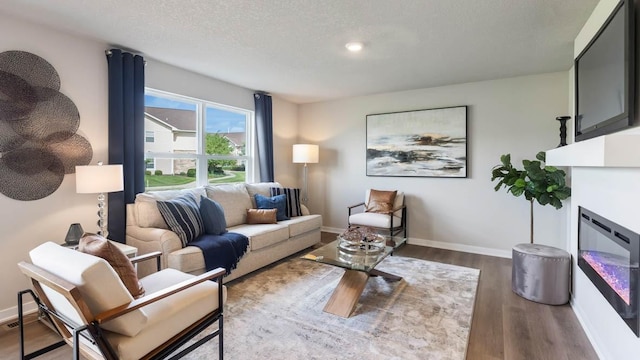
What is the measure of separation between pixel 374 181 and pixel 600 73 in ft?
10.8

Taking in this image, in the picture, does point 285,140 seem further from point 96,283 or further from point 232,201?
point 96,283

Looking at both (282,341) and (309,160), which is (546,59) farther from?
(282,341)

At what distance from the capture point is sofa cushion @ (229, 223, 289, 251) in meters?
3.33

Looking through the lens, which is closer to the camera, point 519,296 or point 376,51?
point 519,296

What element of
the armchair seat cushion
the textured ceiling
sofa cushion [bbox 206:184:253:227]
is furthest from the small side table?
sofa cushion [bbox 206:184:253:227]

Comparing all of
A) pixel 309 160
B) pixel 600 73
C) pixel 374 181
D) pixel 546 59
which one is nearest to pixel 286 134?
pixel 309 160

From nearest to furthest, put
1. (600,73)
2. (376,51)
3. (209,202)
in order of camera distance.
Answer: (600,73) → (376,51) → (209,202)

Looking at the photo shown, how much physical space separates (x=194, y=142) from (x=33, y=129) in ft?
5.65

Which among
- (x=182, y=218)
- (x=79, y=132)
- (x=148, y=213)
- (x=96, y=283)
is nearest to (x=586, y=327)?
(x=96, y=283)

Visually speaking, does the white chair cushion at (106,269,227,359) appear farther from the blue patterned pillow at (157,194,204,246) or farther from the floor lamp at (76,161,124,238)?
the floor lamp at (76,161,124,238)

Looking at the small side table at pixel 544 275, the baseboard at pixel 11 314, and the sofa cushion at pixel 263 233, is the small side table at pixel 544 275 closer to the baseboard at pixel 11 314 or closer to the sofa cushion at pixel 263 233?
the sofa cushion at pixel 263 233

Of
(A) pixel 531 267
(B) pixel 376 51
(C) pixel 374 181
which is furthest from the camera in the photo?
(C) pixel 374 181

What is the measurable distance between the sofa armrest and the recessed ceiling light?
95.5 inches

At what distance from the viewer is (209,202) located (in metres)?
3.30
